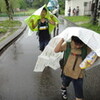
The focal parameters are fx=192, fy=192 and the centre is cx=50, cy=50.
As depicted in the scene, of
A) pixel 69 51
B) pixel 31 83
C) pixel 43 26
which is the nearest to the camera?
pixel 69 51

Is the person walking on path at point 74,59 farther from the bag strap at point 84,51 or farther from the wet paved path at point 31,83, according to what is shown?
the wet paved path at point 31,83

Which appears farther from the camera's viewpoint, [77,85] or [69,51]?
[77,85]

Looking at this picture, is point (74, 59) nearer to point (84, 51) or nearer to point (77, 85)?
point (84, 51)

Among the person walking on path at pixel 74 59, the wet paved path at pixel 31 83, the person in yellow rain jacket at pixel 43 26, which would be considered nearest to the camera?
the person walking on path at pixel 74 59

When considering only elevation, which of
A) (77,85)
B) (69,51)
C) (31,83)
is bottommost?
(31,83)

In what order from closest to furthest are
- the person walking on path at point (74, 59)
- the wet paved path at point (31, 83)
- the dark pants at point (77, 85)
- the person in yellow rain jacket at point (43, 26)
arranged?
the person walking on path at point (74, 59) → the dark pants at point (77, 85) → the wet paved path at point (31, 83) → the person in yellow rain jacket at point (43, 26)

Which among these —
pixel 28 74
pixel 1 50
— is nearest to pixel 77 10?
pixel 1 50

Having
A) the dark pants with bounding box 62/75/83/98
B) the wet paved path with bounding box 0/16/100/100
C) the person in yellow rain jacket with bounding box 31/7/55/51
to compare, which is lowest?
the wet paved path with bounding box 0/16/100/100

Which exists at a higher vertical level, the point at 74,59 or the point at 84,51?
the point at 84,51

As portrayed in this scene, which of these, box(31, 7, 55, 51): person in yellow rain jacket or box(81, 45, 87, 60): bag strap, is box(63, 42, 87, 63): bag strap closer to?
box(81, 45, 87, 60): bag strap

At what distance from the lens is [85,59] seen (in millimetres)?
3061

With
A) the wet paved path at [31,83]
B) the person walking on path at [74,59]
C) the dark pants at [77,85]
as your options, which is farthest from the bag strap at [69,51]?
the wet paved path at [31,83]

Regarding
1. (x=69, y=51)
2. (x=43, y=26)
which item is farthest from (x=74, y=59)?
(x=43, y=26)

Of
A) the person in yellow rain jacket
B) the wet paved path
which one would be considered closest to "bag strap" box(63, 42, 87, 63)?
the wet paved path
